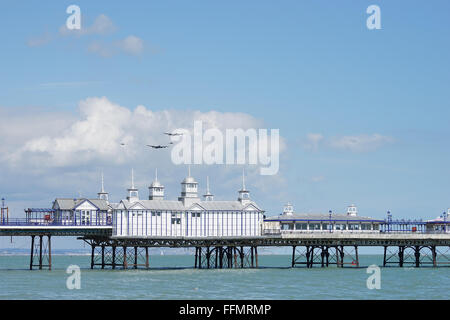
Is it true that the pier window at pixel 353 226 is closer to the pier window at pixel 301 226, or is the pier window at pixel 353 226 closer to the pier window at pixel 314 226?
the pier window at pixel 314 226

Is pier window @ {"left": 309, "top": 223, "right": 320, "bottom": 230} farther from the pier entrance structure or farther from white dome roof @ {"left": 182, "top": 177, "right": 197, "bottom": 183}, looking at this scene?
white dome roof @ {"left": 182, "top": 177, "right": 197, "bottom": 183}

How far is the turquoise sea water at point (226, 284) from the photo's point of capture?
7625 centimetres

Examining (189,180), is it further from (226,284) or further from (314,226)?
(226,284)

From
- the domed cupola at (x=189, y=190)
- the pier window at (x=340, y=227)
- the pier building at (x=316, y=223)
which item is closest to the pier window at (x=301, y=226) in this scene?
the pier building at (x=316, y=223)

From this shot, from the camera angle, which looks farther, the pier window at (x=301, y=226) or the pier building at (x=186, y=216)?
the pier window at (x=301, y=226)

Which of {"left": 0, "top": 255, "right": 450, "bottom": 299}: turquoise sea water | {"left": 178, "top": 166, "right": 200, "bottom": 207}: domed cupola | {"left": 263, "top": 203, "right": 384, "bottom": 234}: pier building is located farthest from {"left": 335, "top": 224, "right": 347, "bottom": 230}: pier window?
{"left": 178, "top": 166, "right": 200, "bottom": 207}: domed cupola

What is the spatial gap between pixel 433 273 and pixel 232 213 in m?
27.1

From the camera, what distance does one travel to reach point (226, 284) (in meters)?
86.4

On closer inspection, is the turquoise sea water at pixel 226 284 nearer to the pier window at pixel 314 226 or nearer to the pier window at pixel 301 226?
the pier window at pixel 301 226

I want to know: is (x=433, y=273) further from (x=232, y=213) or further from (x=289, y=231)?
(x=232, y=213)

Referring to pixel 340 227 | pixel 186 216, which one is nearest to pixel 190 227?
pixel 186 216

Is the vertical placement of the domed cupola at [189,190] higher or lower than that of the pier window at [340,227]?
higher

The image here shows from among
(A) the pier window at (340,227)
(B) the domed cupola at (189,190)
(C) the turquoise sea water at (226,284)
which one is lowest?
(C) the turquoise sea water at (226,284)
